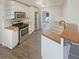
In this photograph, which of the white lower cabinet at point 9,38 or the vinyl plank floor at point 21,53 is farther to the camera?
the white lower cabinet at point 9,38

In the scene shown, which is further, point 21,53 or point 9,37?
point 9,37

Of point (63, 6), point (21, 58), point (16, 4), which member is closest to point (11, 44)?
point (21, 58)

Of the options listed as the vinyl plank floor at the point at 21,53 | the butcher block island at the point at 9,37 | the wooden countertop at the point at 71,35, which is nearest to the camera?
the wooden countertop at the point at 71,35

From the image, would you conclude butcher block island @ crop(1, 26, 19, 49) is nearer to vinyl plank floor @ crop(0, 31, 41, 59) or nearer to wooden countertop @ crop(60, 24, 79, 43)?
vinyl plank floor @ crop(0, 31, 41, 59)

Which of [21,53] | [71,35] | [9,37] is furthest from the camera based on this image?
[9,37]

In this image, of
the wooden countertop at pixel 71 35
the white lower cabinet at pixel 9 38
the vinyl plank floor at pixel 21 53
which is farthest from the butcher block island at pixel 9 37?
the wooden countertop at pixel 71 35

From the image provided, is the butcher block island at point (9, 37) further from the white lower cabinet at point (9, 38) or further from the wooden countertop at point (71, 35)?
the wooden countertop at point (71, 35)

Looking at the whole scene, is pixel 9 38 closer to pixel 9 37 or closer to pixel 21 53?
pixel 9 37

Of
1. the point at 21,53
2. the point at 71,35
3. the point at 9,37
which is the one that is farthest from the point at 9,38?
the point at 71,35

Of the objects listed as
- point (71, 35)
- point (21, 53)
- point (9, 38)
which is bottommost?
point (21, 53)

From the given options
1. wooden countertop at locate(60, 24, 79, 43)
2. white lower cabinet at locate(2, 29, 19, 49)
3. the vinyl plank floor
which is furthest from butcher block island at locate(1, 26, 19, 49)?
wooden countertop at locate(60, 24, 79, 43)

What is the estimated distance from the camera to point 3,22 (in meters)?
6.91

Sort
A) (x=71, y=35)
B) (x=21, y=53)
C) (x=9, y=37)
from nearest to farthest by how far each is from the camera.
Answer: (x=71, y=35) → (x=21, y=53) → (x=9, y=37)

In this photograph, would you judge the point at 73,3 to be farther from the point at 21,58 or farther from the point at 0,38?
the point at 0,38
